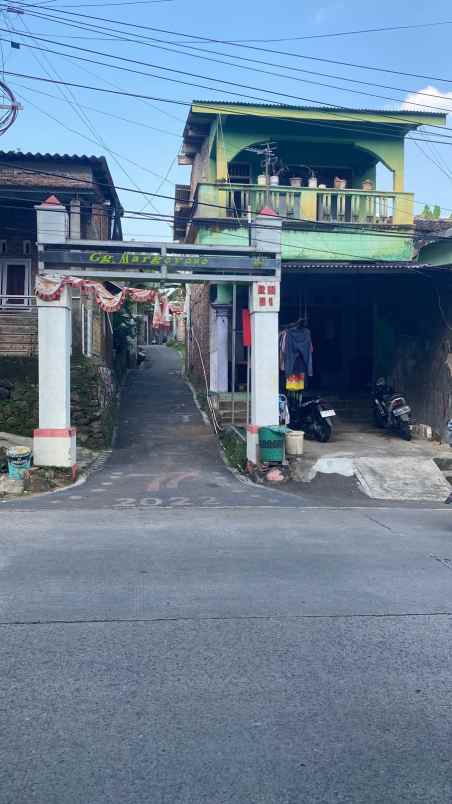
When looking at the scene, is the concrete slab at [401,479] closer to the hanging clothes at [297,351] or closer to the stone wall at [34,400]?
the hanging clothes at [297,351]

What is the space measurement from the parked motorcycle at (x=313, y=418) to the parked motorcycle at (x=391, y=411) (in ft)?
4.75

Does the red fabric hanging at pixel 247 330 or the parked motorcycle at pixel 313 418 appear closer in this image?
the red fabric hanging at pixel 247 330

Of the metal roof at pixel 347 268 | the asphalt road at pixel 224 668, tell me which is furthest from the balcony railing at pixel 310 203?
the asphalt road at pixel 224 668

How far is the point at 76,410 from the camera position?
16.8 meters

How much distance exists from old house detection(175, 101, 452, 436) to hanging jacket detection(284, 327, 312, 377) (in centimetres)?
100

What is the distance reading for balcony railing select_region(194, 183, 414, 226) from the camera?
18.0 metres

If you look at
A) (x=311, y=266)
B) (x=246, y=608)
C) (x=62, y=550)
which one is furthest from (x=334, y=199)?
(x=246, y=608)

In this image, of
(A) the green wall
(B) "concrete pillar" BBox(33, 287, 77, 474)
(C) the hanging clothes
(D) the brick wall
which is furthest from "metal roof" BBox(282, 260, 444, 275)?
(B) "concrete pillar" BBox(33, 287, 77, 474)

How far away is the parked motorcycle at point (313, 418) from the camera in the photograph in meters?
16.3

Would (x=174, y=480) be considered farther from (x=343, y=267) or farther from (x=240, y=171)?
(x=240, y=171)

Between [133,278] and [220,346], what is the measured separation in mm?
5695

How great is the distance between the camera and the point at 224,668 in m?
4.57

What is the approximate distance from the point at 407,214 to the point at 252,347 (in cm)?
665

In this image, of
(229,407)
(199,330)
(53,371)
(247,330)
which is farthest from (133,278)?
(199,330)
